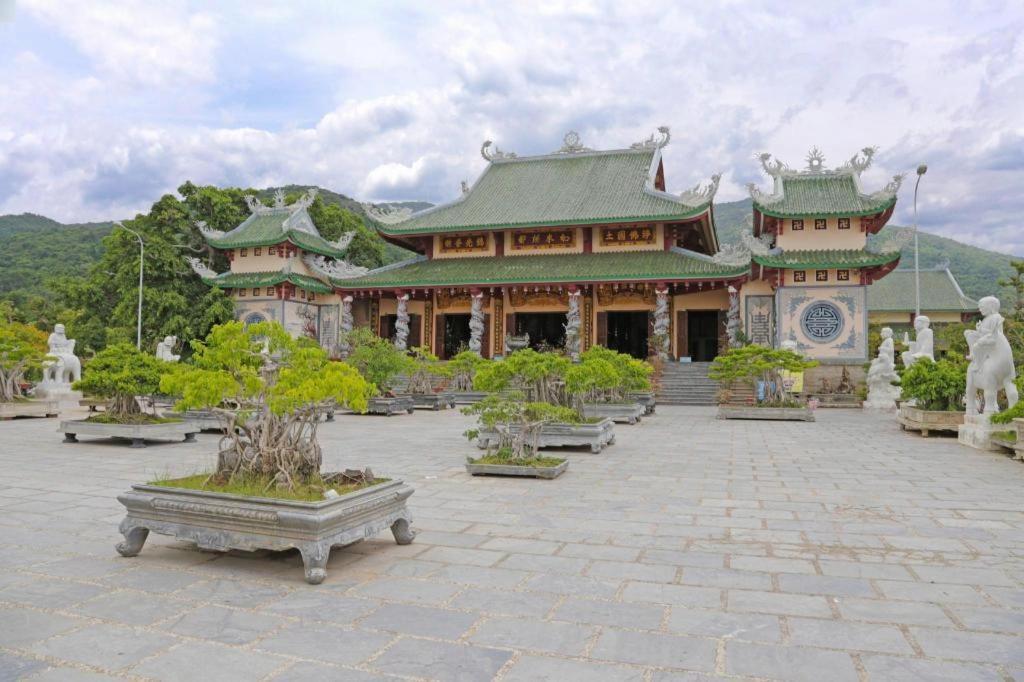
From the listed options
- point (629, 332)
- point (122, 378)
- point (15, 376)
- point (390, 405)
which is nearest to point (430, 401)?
point (390, 405)

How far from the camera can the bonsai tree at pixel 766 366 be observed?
17078 millimetres

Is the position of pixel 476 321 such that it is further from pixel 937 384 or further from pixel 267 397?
pixel 267 397

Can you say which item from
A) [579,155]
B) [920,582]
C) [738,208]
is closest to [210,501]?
[920,582]

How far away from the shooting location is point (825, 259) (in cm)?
2389

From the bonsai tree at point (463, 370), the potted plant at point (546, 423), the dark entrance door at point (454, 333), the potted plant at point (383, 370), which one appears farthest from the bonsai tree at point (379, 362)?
the dark entrance door at point (454, 333)

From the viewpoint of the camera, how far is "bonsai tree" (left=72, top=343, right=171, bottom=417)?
36.6 ft

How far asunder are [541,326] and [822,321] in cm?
1161

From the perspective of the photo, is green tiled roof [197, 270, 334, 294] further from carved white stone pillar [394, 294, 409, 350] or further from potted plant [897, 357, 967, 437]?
potted plant [897, 357, 967, 437]

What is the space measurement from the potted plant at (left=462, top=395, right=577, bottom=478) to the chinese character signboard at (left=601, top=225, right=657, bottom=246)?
1990 centimetres

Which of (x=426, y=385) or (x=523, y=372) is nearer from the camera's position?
(x=523, y=372)

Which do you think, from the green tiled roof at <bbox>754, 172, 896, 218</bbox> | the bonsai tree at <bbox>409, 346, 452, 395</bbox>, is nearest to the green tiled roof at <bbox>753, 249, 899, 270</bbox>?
the green tiled roof at <bbox>754, 172, 896, 218</bbox>

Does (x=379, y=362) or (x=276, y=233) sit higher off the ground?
(x=276, y=233)

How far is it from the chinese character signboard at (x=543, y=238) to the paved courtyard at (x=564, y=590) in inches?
853

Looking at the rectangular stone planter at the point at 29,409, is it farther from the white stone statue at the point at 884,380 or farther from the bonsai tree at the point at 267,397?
the white stone statue at the point at 884,380
